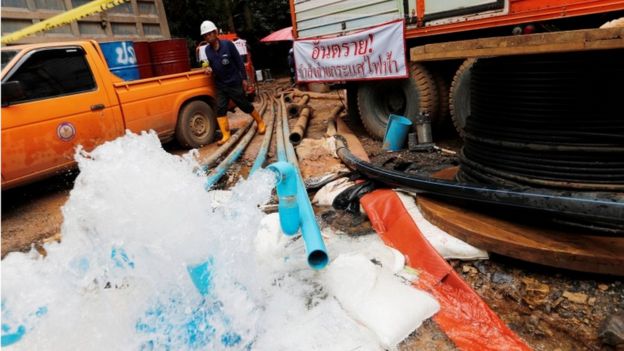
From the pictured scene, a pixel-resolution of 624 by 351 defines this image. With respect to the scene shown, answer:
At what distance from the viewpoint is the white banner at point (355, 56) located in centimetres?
558

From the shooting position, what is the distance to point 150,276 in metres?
1.96

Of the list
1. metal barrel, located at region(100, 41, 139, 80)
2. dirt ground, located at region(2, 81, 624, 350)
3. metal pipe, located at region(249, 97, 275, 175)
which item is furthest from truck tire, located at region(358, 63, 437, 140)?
metal barrel, located at region(100, 41, 139, 80)

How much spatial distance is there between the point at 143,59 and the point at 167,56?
0.39 meters

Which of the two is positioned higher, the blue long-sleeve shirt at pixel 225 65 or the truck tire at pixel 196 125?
the blue long-sleeve shirt at pixel 225 65

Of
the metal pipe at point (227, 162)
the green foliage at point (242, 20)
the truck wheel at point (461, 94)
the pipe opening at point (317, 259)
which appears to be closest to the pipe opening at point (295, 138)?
the metal pipe at point (227, 162)

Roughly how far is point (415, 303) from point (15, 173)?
4624 mm

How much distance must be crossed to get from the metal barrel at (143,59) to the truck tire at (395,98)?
143 inches

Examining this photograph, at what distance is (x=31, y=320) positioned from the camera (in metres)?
1.70

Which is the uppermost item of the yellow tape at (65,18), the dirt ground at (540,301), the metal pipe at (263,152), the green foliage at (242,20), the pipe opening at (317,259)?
the green foliage at (242,20)

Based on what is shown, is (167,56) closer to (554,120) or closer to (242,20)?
(554,120)

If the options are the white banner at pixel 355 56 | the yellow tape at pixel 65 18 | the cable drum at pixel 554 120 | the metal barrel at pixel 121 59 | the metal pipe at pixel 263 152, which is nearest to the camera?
the cable drum at pixel 554 120

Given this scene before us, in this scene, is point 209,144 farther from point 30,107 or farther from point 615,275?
point 615,275

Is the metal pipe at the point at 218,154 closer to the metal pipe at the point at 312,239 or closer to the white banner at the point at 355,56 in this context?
the white banner at the point at 355,56

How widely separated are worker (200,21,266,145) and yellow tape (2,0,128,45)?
2.51 m
